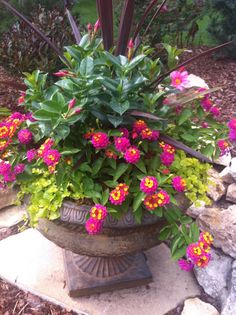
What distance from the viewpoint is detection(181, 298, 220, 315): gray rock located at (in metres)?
1.85

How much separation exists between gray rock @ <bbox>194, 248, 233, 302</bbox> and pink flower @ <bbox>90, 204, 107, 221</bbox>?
2.91 ft

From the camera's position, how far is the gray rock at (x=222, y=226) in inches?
79.2

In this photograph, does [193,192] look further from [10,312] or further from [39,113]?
[10,312]

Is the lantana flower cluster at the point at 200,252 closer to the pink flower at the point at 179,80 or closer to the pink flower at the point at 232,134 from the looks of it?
the pink flower at the point at 232,134

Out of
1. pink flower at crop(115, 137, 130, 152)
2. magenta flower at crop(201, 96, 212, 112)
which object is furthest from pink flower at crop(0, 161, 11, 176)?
magenta flower at crop(201, 96, 212, 112)

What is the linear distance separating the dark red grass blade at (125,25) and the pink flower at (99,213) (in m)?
0.70

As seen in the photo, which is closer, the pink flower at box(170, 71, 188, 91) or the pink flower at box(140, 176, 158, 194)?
the pink flower at box(140, 176, 158, 194)

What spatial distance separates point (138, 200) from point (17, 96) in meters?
2.52

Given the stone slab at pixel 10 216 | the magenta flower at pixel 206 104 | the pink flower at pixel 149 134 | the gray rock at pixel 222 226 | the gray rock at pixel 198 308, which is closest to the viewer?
the pink flower at pixel 149 134

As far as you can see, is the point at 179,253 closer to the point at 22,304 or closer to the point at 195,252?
the point at 195,252

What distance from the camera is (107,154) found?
148 cm

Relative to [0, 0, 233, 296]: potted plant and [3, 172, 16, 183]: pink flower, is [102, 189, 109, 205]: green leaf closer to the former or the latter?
[0, 0, 233, 296]: potted plant

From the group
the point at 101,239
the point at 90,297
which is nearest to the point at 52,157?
the point at 101,239

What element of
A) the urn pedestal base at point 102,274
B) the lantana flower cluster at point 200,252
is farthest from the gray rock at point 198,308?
the lantana flower cluster at point 200,252
